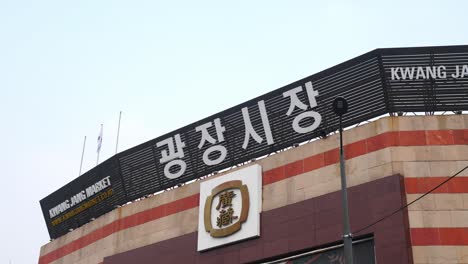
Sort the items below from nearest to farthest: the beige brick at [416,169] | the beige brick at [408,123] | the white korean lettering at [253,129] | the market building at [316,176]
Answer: the market building at [316,176] → the beige brick at [416,169] → the beige brick at [408,123] → the white korean lettering at [253,129]

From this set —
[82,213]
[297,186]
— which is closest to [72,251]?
[82,213]

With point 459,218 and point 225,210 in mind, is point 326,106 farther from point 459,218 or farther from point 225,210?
point 459,218

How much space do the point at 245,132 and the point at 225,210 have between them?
12.4 feet

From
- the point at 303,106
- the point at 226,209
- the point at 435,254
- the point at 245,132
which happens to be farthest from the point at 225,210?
the point at 435,254

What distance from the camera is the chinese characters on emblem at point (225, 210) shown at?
1104 inches

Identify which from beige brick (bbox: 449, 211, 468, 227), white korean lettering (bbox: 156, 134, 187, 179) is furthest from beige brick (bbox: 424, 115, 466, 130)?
white korean lettering (bbox: 156, 134, 187, 179)

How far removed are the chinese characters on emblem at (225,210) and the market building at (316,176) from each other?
5 centimetres

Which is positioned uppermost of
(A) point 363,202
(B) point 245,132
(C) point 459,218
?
(B) point 245,132

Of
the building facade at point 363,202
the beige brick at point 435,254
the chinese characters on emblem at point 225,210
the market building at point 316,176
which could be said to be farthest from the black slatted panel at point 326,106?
the beige brick at point 435,254

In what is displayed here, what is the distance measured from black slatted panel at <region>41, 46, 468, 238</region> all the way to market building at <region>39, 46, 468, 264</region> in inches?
1.8

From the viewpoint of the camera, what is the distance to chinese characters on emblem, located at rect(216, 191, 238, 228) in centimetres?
2805

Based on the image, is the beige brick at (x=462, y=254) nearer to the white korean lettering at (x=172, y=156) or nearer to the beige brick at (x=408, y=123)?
the beige brick at (x=408, y=123)

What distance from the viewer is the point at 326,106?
2784cm

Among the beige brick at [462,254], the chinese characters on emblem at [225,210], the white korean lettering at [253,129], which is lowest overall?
the beige brick at [462,254]
